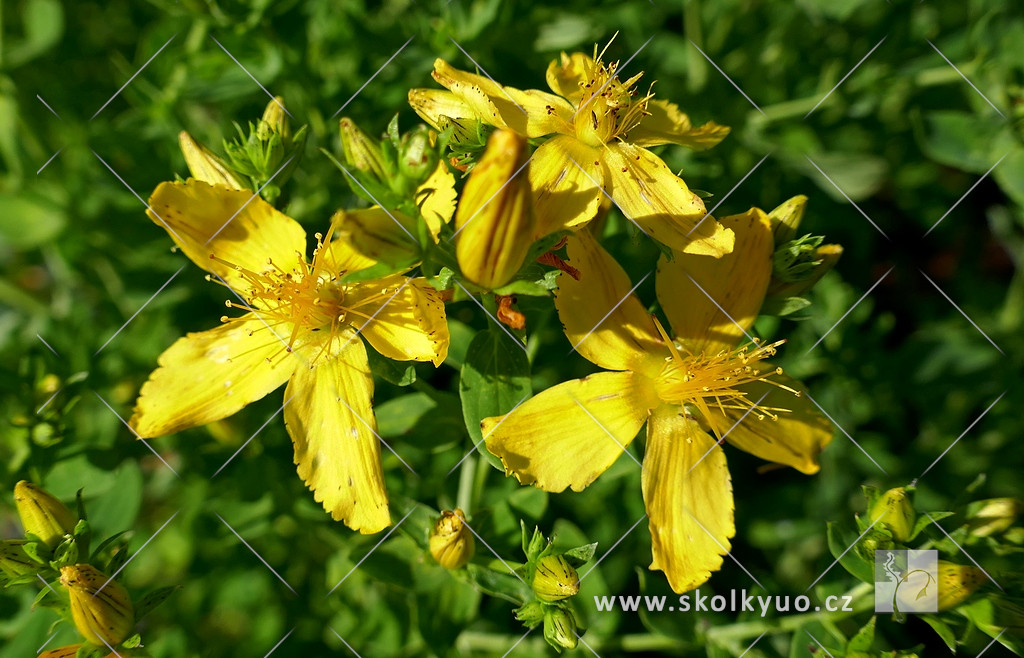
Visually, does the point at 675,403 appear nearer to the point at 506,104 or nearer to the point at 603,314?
the point at 603,314

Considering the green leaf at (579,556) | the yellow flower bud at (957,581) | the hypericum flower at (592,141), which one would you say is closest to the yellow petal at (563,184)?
the hypericum flower at (592,141)

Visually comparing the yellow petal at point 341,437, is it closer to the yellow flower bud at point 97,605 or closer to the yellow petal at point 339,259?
the yellow petal at point 339,259

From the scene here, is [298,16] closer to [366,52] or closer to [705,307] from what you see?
[366,52]

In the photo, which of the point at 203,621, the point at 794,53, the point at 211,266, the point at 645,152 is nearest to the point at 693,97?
the point at 794,53

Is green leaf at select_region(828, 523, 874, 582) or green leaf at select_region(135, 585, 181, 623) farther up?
green leaf at select_region(828, 523, 874, 582)

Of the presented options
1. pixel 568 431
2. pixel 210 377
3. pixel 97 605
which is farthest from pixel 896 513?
pixel 97 605

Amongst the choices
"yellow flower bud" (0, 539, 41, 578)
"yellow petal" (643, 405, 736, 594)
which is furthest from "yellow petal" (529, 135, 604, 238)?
"yellow flower bud" (0, 539, 41, 578)

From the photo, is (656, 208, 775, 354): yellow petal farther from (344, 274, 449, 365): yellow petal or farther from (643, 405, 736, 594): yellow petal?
(344, 274, 449, 365): yellow petal
